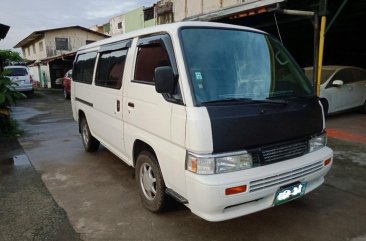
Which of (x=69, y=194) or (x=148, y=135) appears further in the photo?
(x=69, y=194)

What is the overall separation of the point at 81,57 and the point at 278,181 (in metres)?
4.64

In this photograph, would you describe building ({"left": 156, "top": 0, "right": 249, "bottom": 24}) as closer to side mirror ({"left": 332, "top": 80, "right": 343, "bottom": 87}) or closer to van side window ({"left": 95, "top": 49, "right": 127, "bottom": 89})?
side mirror ({"left": 332, "top": 80, "right": 343, "bottom": 87})

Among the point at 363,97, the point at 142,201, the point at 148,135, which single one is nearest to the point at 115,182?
the point at 142,201

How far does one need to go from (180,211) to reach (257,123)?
147cm

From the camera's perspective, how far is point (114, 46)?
14.9 feet

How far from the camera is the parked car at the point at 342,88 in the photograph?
8.55 metres

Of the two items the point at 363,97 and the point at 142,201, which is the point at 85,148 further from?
the point at 363,97

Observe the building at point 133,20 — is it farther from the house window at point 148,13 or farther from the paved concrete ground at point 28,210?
the paved concrete ground at point 28,210

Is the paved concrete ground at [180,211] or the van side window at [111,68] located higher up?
the van side window at [111,68]

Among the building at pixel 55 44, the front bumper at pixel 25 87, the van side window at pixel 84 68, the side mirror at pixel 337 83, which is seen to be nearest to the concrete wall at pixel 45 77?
the building at pixel 55 44

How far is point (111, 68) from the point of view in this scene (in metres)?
4.57

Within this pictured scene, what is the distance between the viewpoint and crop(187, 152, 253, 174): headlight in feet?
8.95

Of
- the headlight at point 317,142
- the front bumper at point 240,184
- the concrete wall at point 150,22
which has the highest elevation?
the concrete wall at point 150,22

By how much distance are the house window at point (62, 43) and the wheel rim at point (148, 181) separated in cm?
2990
